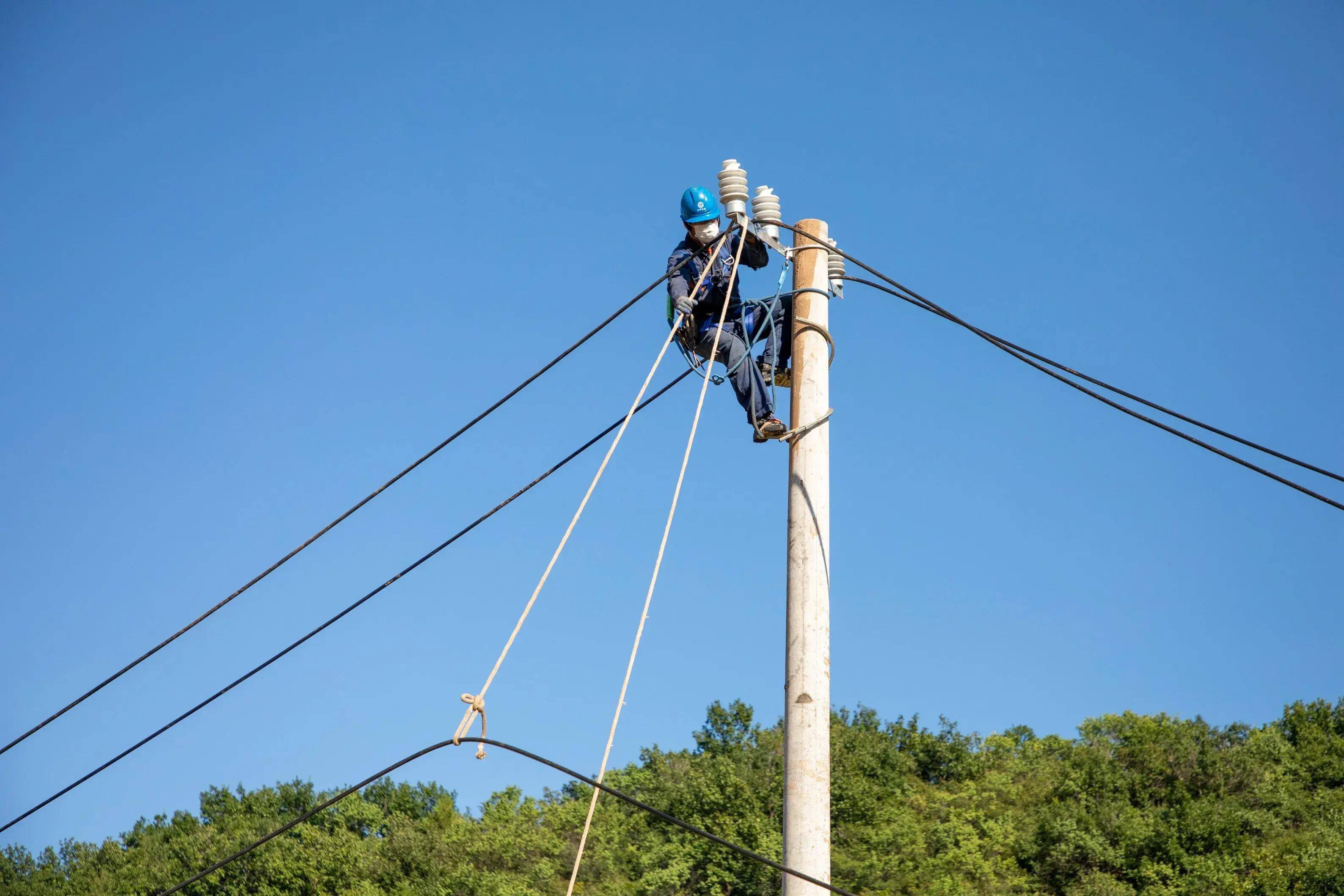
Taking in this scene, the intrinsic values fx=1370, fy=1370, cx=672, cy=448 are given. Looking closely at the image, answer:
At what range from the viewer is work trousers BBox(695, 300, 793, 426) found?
702 centimetres

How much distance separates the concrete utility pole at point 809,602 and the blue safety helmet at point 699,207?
1.14 m

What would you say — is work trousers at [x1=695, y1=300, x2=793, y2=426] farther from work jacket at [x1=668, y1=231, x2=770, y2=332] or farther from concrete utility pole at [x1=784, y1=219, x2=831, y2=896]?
concrete utility pole at [x1=784, y1=219, x2=831, y2=896]

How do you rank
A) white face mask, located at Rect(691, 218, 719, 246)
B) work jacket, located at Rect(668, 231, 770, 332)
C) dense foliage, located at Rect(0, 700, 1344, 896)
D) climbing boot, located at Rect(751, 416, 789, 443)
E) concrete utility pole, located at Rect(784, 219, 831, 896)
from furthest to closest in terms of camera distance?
dense foliage, located at Rect(0, 700, 1344, 896), white face mask, located at Rect(691, 218, 719, 246), work jacket, located at Rect(668, 231, 770, 332), climbing boot, located at Rect(751, 416, 789, 443), concrete utility pole, located at Rect(784, 219, 831, 896)

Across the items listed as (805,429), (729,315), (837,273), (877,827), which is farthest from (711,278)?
(877,827)

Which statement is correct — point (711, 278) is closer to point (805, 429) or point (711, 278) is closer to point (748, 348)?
point (748, 348)

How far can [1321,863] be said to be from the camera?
930 inches

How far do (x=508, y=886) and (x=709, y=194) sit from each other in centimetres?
2330

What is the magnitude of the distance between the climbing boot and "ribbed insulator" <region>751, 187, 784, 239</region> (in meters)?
0.99

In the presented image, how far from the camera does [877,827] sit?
28625 mm

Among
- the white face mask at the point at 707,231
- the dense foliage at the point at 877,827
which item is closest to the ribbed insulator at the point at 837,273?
the white face mask at the point at 707,231

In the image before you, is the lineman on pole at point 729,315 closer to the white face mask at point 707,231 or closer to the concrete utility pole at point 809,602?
the white face mask at point 707,231

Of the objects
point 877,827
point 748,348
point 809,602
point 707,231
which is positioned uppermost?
point 877,827

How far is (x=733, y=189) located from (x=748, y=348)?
2.72 ft

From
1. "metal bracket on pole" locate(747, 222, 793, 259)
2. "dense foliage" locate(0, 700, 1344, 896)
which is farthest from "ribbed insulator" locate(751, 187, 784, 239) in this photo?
"dense foliage" locate(0, 700, 1344, 896)
